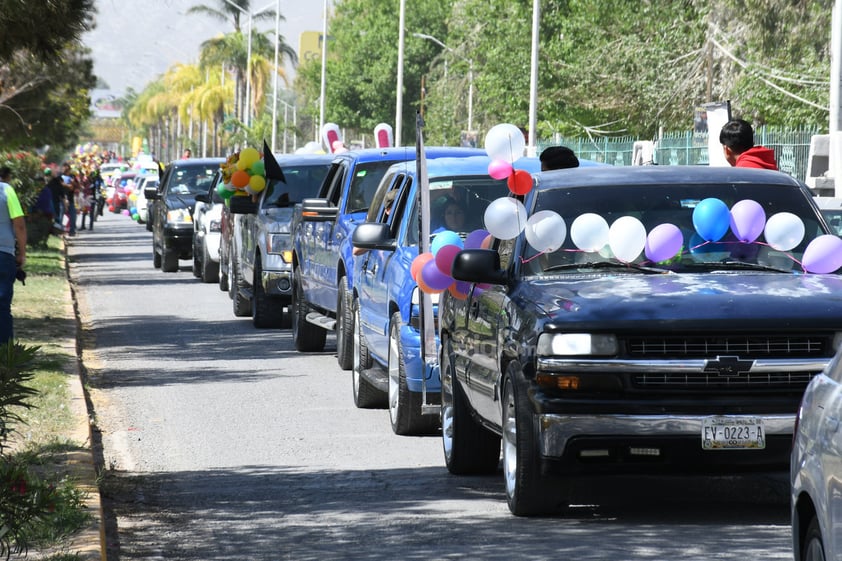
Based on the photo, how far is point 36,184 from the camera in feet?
127

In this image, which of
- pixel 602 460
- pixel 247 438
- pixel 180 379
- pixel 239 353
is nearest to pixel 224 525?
pixel 602 460

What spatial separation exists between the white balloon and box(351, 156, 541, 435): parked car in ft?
8.16

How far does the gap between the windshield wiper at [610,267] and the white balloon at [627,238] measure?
47mm

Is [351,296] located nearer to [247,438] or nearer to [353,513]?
[247,438]

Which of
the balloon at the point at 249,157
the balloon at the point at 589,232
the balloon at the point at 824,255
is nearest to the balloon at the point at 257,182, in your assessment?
the balloon at the point at 249,157

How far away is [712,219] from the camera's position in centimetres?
885

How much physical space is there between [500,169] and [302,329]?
783 cm

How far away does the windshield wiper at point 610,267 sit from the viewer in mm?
8781

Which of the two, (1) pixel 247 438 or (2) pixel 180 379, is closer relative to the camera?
(1) pixel 247 438

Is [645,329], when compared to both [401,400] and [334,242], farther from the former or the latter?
[334,242]

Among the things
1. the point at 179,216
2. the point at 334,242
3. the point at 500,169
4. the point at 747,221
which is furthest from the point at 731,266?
the point at 179,216

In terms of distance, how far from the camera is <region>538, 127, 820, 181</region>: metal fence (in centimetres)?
3327

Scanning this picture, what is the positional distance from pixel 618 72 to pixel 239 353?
35513mm

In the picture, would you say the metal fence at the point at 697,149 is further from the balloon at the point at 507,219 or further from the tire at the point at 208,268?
the balloon at the point at 507,219
